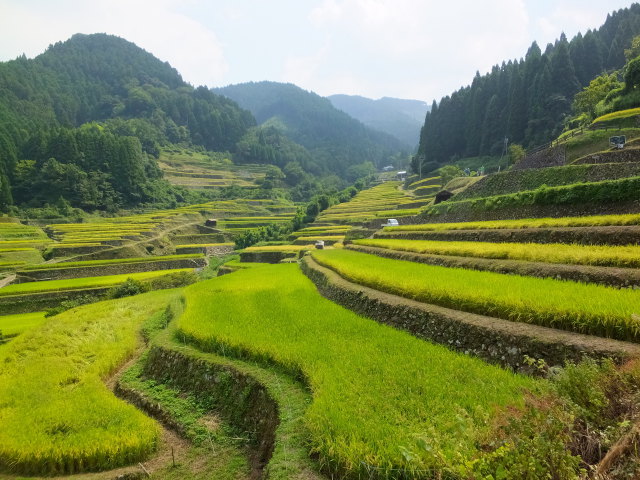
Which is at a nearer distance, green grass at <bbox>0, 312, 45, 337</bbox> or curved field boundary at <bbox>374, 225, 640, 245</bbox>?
curved field boundary at <bbox>374, 225, 640, 245</bbox>

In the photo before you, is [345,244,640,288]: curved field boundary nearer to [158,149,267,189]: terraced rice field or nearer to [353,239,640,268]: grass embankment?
[353,239,640,268]: grass embankment

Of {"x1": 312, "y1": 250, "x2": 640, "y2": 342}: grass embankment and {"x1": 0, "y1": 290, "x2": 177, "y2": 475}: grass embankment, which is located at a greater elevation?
{"x1": 312, "y1": 250, "x2": 640, "y2": 342}: grass embankment

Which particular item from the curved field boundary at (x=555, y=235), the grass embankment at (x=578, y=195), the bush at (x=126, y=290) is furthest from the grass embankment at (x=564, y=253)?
the bush at (x=126, y=290)

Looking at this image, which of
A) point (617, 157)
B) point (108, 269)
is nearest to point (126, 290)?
point (108, 269)

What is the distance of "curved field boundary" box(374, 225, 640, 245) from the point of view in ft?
27.0

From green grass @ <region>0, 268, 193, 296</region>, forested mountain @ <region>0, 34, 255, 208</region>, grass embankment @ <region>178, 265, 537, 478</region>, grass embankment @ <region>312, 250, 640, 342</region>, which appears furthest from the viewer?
forested mountain @ <region>0, 34, 255, 208</region>

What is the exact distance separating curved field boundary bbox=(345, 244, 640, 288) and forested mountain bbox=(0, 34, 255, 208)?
207 ft

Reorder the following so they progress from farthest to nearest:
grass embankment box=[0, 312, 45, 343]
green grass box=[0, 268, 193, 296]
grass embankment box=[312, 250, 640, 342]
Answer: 1. green grass box=[0, 268, 193, 296]
2. grass embankment box=[0, 312, 45, 343]
3. grass embankment box=[312, 250, 640, 342]

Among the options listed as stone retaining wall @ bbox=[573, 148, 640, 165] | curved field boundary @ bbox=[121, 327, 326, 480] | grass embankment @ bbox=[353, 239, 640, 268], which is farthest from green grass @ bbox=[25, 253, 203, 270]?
stone retaining wall @ bbox=[573, 148, 640, 165]

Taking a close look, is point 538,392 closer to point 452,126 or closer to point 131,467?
point 131,467

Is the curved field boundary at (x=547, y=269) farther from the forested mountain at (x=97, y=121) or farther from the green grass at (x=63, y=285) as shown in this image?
the forested mountain at (x=97, y=121)

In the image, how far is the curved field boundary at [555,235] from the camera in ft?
27.0

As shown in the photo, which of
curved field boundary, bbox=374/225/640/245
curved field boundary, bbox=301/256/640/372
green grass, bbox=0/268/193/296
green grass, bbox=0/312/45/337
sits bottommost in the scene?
green grass, bbox=0/312/45/337

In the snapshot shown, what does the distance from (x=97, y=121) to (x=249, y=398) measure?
14819 centimetres
